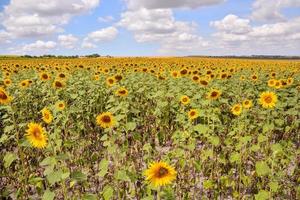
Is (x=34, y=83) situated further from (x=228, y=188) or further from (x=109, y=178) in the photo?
(x=228, y=188)

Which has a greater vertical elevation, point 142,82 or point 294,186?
point 142,82

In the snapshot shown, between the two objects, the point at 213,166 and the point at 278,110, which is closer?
the point at 213,166

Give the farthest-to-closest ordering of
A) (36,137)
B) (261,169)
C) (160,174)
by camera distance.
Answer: (261,169)
(36,137)
(160,174)

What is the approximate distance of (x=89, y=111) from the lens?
365 inches

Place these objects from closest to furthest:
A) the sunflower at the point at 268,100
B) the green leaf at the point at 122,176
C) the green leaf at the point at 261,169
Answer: the green leaf at the point at 122,176, the green leaf at the point at 261,169, the sunflower at the point at 268,100

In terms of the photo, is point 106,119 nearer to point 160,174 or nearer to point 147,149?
point 147,149

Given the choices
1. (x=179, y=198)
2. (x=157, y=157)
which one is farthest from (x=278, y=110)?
(x=179, y=198)

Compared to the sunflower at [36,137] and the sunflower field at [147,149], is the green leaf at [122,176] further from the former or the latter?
the sunflower at [36,137]

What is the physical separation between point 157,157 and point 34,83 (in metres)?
6.04

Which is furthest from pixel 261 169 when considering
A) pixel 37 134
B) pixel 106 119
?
pixel 37 134

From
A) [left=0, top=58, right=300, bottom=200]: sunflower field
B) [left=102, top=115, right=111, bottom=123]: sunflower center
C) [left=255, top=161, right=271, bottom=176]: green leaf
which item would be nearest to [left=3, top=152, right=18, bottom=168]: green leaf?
[left=0, top=58, right=300, bottom=200]: sunflower field

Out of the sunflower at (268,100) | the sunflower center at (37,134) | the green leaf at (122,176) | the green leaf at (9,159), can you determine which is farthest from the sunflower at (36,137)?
the sunflower at (268,100)

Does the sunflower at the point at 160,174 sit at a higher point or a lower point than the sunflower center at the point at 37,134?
lower

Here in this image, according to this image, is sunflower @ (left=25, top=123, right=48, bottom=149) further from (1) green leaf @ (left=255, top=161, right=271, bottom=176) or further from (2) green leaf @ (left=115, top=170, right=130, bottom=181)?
(1) green leaf @ (left=255, top=161, right=271, bottom=176)
